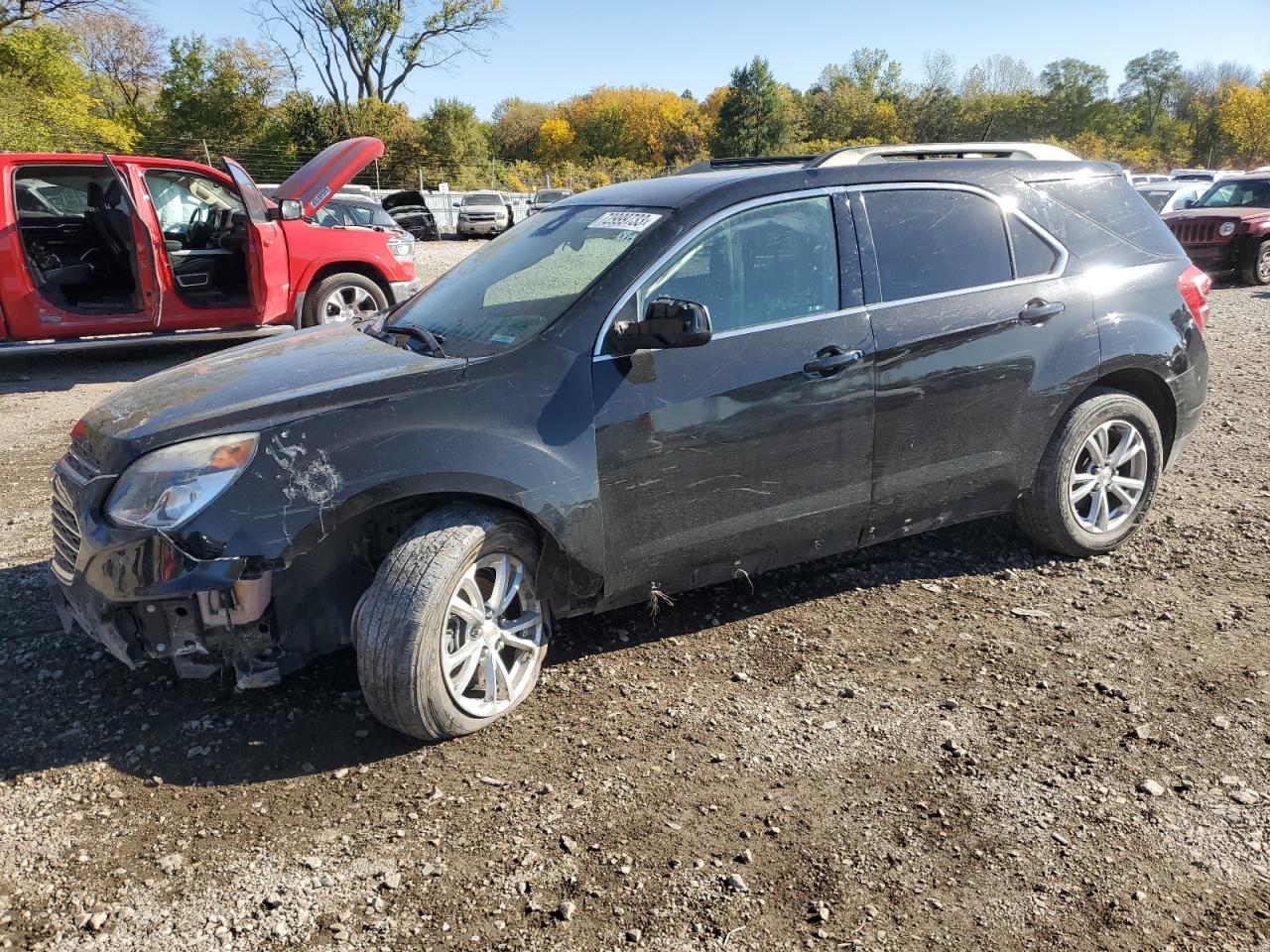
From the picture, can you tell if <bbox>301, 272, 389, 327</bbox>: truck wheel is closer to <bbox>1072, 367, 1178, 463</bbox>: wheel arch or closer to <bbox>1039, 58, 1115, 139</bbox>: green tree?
<bbox>1072, 367, 1178, 463</bbox>: wheel arch

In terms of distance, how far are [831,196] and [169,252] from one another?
24.7ft

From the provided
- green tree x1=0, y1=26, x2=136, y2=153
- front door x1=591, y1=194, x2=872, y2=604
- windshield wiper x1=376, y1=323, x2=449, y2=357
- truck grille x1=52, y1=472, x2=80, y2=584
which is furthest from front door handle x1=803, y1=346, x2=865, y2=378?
green tree x1=0, y1=26, x2=136, y2=153

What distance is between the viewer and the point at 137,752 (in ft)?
10.1

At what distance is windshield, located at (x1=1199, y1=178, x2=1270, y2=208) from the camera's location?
52.7ft

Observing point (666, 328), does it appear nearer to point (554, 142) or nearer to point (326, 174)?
point (326, 174)

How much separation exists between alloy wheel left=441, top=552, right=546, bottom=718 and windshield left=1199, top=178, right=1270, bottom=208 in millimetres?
17477

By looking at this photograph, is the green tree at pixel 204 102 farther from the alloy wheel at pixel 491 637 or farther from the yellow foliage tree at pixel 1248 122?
the yellow foliage tree at pixel 1248 122

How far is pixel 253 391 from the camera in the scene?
315 centimetres

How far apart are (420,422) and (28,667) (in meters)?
1.95

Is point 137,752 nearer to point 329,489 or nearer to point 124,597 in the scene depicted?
point 124,597

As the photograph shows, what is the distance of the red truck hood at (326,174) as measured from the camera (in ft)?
28.4

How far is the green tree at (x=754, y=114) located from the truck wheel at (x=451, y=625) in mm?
67145

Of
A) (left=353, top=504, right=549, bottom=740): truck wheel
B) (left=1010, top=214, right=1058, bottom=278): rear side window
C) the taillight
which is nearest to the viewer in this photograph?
(left=353, top=504, right=549, bottom=740): truck wheel

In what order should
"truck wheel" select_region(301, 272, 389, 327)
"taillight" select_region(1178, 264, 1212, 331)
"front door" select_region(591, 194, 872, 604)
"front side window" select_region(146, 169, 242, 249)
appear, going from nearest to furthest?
"front door" select_region(591, 194, 872, 604) → "taillight" select_region(1178, 264, 1212, 331) → "front side window" select_region(146, 169, 242, 249) → "truck wheel" select_region(301, 272, 389, 327)
